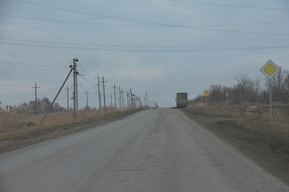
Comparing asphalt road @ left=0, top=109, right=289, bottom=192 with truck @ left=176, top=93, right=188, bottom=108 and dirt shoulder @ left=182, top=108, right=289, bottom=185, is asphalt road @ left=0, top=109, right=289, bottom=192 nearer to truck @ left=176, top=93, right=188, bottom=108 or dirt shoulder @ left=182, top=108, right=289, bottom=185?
dirt shoulder @ left=182, top=108, right=289, bottom=185

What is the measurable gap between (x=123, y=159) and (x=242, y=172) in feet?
11.8

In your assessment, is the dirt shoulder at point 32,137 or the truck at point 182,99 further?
the truck at point 182,99

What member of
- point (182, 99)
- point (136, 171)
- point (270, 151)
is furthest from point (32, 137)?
point (182, 99)

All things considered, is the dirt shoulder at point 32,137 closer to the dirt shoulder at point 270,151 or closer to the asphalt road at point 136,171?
the asphalt road at point 136,171

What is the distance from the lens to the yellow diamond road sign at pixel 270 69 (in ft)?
55.6

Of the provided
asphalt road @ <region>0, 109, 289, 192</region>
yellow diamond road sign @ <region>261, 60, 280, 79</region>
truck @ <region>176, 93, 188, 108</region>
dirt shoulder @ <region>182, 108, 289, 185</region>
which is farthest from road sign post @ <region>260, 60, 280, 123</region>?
truck @ <region>176, 93, 188, 108</region>

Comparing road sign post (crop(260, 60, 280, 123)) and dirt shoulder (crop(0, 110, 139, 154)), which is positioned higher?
road sign post (crop(260, 60, 280, 123))

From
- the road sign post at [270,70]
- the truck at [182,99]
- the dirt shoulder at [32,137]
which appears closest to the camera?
the dirt shoulder at [32,137]

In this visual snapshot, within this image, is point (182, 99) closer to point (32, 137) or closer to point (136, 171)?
point (32, 137)

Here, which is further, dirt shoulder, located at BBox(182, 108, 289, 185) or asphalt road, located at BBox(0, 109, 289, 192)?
dirt shoulder, located at BBox(182, 108, 289, 185)

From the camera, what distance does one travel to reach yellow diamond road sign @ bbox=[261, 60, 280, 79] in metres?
17.0

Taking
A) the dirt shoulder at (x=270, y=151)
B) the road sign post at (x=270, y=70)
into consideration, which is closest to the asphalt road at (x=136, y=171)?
the dirt shoulder at (x=270, y=151)

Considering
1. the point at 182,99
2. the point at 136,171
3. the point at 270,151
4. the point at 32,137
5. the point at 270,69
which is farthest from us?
the point at 182,99

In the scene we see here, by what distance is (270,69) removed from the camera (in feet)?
56.1
